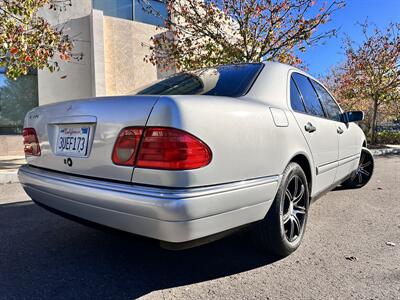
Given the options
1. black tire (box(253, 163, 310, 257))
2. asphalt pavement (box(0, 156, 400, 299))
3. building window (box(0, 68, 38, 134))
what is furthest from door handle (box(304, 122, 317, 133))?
building window (box(0, 68, 38, 134))

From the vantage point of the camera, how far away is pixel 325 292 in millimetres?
2205

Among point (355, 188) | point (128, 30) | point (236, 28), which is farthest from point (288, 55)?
point (128, 30)

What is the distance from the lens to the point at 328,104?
399 centimetres

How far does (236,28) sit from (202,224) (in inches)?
331

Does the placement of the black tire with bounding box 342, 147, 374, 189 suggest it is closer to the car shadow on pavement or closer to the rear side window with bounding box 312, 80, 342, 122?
the rear side window with bounding box 312, 80, 342, 122

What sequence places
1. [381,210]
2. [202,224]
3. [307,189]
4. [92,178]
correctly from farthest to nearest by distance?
1. [381,210]
2. [307,189]
3. [92,178]
4. [202,224]

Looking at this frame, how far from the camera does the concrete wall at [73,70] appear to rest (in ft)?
35.3

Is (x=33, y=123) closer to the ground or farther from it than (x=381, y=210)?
farther from it

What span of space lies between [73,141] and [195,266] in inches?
50.3

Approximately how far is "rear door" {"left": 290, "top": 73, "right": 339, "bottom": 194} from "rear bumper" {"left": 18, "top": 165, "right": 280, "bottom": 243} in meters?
0.86

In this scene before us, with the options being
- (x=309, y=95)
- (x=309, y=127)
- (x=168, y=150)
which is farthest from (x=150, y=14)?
(x=168, y=150)

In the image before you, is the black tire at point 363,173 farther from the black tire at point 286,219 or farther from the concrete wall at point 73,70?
the concrete wall at point 73,70

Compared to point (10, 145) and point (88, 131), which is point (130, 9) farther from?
point (88, 131)

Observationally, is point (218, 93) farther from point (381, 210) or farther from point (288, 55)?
point (288, 55)
